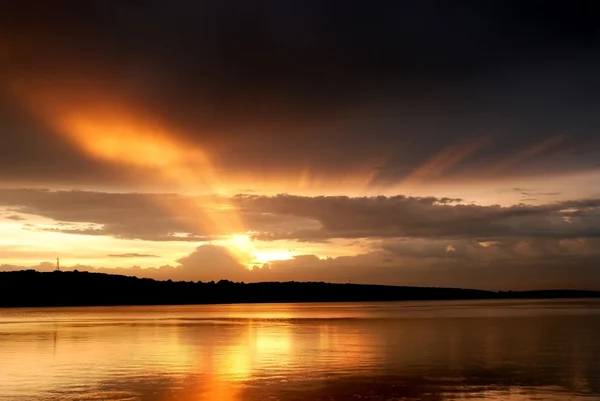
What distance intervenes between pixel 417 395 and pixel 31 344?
1536 inches

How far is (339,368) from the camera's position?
3909cm

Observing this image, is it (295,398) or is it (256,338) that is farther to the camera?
(256,338)

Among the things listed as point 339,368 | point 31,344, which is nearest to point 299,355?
point 339,368

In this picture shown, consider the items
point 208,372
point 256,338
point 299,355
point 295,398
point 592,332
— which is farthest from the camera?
point 592,332

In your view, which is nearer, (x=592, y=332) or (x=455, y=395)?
(x=455, y=395)

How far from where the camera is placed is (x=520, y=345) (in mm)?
53188

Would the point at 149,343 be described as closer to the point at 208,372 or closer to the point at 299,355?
the point at 299,355

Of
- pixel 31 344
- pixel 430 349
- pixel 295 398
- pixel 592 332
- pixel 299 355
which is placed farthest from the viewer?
Answer: pixel 592 332

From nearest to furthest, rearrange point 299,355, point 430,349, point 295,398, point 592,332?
point 295,398 → point 299,355 → point 430,349 → point 592,332

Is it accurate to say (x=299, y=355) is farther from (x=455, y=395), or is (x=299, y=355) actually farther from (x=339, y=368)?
(x=455, y=395)

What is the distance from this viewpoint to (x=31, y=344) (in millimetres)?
57688

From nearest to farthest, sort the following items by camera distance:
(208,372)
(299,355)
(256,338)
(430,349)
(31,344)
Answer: (208,372), (299,355), (430,349), (31,344), (256,338)

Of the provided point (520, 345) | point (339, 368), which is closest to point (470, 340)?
point (520, 345)

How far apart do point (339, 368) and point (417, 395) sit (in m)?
9.98
